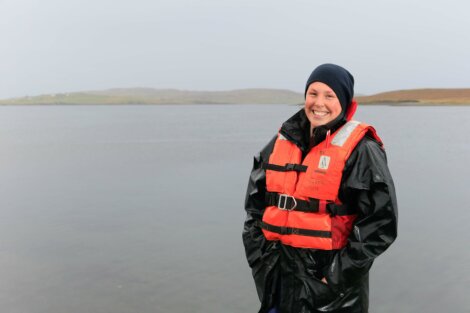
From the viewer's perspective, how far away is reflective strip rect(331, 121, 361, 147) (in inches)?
84.4

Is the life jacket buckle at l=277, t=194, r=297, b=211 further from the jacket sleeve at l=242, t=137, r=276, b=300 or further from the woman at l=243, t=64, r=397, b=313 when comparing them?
the jacket sleeve at l=242, t=137, r=276, b=300

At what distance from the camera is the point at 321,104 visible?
2178 millimetres

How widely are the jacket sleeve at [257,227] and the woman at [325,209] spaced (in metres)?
0.01

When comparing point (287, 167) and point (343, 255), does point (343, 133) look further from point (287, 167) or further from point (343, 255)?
point (343, 255)

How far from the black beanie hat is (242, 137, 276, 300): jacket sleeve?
0.42m

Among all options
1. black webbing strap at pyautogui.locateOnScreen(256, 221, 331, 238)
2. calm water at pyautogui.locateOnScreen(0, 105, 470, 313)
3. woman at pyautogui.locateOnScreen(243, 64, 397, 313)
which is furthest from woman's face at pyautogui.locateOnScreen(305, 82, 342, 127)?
calm water at pyautogui.locateOnScreen(0, 105, 470, 313)

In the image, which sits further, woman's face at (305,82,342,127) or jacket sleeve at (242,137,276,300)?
jacket sleeve at (242,137,276,300)

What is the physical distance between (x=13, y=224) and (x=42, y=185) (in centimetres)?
254

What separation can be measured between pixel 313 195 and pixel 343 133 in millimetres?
317

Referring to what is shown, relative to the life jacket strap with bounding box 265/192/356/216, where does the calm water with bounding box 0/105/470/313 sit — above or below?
below

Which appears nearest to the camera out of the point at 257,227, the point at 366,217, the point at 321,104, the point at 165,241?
the point at 366,217

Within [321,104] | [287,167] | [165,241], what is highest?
[321,104]

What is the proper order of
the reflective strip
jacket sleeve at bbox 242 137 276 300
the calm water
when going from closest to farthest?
the reflective strip → jacket sleeve at bbox 242 137 276 300 → the calm water

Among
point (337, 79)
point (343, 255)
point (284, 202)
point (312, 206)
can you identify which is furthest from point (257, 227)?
point (337, 79)
